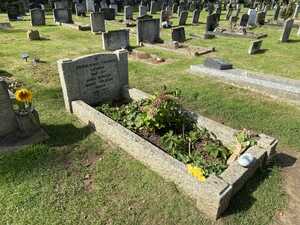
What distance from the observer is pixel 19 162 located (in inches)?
181

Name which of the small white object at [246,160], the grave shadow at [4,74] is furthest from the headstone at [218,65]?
the grave shadow at [4,74]

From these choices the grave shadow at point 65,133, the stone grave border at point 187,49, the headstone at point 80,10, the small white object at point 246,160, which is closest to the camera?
the small white object at point 246,160

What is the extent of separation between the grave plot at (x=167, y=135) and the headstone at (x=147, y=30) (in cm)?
715

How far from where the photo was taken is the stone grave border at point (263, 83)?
7297mm

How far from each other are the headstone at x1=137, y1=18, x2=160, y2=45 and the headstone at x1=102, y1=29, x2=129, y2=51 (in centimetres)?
113

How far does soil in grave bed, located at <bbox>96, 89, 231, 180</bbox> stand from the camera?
14.5 feet

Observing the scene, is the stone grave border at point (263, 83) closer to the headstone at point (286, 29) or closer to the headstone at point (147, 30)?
the headstone at point (147, 30)

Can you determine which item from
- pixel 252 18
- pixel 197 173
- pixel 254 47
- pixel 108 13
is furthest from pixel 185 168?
pixel 108 13

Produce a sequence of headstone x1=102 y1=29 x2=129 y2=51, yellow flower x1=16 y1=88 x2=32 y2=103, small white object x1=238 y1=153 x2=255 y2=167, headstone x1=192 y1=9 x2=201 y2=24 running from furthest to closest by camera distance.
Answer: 1. headstone x1=192 y1=9 x2=201 y2=24
2. headstone x1=102 y1=29 x2=129 y2=51
3. yellow flower x1=16 y1=88 x2=32 y2=103
4. small white object x1=238 y1=153 x2=255 y2=167

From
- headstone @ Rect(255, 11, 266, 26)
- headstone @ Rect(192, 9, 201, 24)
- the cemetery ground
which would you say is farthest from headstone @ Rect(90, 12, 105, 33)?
headstone @ Rect(255, 11, 266, 26)

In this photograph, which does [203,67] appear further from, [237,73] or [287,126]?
[287,126]

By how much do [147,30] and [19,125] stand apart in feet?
31.9

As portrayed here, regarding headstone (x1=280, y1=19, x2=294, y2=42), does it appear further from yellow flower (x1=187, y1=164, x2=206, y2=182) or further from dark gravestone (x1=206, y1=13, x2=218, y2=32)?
yellow flower (x1=187, y1=164, x2=206, y2=182)

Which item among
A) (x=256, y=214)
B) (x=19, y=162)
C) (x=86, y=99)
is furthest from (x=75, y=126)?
(x=256, y=214)
